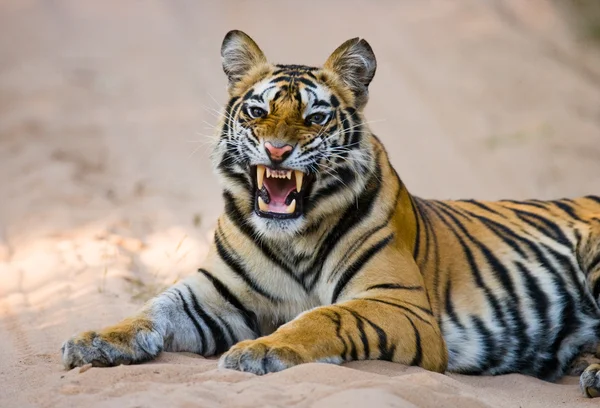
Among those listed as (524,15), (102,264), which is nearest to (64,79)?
(102,264)

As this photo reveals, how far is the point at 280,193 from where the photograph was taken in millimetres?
4180

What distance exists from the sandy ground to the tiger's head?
3.03ft

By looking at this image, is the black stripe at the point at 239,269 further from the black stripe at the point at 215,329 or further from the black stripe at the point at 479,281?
the black stripe at the point at 479,281

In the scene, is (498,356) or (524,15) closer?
(498,356)

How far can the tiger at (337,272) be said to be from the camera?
12.8 ft

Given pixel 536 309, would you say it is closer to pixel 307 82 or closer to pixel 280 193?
pixel 280 193

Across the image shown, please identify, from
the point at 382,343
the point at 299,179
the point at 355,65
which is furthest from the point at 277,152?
the point at 382,343

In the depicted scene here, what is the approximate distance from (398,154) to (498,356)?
3554 millimetres

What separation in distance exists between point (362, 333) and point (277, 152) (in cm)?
79

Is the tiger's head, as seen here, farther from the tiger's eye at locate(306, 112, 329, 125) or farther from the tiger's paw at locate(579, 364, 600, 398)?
the tiger's paw at locate(579, 364, 600, 398)

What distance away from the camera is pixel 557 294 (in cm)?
482

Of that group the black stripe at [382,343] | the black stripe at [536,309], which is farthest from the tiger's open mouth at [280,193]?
the black stripe at [536,309]

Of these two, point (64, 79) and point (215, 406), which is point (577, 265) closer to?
point (215, 406)

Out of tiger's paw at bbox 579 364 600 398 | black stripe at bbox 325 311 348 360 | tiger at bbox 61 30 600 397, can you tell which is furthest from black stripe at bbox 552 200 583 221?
black stripe at bbox 325 311 348 360
